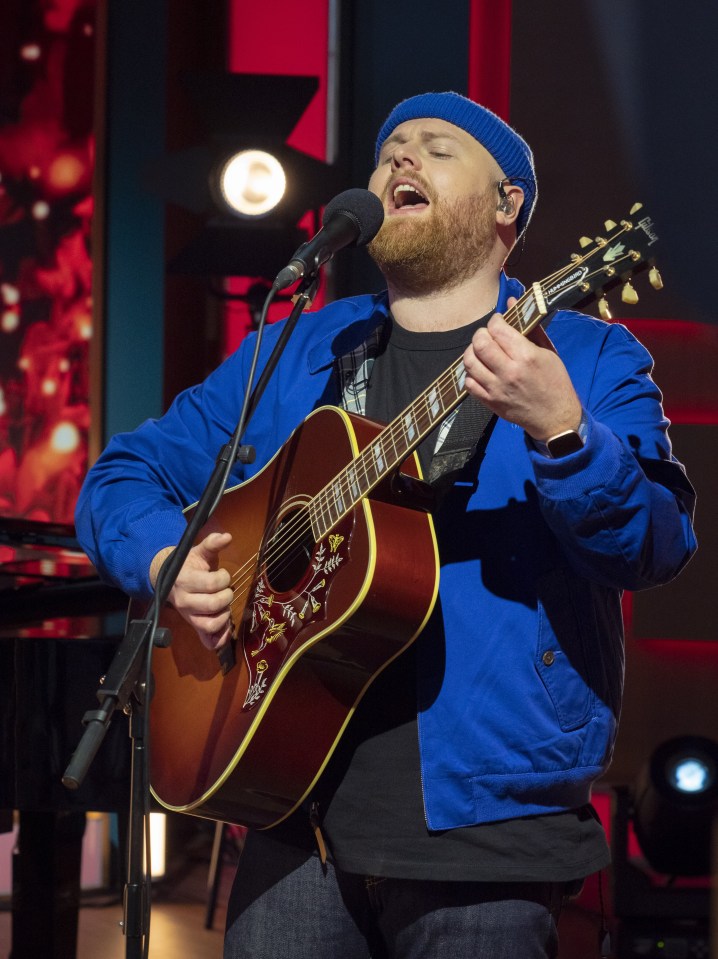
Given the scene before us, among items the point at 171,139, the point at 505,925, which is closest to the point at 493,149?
the point at 505,925

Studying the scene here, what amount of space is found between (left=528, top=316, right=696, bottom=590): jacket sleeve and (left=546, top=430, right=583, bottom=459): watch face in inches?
0.4

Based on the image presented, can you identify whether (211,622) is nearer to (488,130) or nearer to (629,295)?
(629,295)

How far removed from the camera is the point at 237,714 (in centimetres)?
189

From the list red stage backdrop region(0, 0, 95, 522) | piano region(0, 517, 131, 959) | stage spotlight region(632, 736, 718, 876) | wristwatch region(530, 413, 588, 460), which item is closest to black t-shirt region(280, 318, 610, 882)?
wristwatch region(530, 413, 588, 460)

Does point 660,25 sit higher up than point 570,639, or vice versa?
point 660,25

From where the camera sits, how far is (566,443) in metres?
1.61

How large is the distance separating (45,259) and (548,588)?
4.31m

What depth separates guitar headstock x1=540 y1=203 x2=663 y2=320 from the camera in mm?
1663

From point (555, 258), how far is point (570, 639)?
121 inches

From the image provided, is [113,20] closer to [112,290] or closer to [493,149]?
[112,290]

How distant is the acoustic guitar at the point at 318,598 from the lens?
1.72 m

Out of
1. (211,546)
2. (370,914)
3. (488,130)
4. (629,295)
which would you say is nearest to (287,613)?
(211,546)

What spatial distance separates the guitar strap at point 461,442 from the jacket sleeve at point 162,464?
476 mm

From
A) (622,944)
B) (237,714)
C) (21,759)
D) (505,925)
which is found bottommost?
(622,944)
